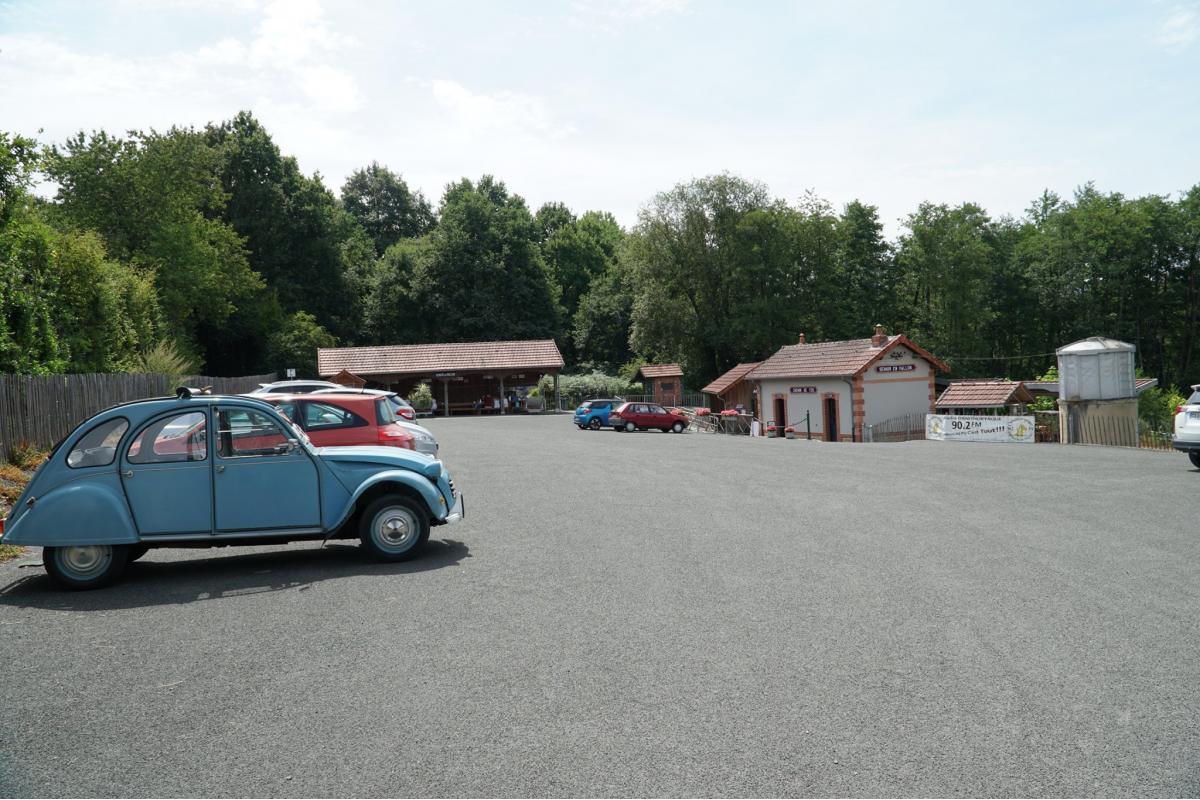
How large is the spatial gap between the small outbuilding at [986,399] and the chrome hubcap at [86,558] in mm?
40846

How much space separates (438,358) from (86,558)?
5278 centimetres

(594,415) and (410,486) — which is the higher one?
(594,415)

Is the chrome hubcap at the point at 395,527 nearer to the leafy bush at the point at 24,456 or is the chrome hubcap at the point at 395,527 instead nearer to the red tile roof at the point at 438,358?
the leafy bush at the point at 24,456

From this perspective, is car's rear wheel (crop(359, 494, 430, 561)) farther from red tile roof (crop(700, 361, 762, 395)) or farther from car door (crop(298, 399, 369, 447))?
red tile roof (crop(700, 361, 762, 395))

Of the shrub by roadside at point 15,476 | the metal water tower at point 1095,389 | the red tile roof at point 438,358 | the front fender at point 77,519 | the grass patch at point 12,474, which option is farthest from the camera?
the red tile roof at point 438,358

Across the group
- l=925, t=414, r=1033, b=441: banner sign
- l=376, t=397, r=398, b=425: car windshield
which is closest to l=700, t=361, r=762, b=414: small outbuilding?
l=925, t=414, r=1033, b=441: banner sign

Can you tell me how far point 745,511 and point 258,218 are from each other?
63.0m

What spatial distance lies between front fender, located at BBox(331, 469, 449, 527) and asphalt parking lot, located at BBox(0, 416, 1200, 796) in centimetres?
58

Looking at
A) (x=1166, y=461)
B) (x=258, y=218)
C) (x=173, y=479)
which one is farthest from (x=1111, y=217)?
(x=173, y=479)

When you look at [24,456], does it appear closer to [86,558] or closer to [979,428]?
[86,558]

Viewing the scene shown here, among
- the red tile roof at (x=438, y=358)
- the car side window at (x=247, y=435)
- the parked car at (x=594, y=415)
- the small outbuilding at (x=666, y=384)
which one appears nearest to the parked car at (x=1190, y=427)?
the car side window at (x=247, y=435)

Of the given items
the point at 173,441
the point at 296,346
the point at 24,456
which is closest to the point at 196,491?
the point at 173,441

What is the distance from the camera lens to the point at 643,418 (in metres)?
44.4

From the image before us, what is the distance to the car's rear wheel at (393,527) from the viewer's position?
973 centimetres
